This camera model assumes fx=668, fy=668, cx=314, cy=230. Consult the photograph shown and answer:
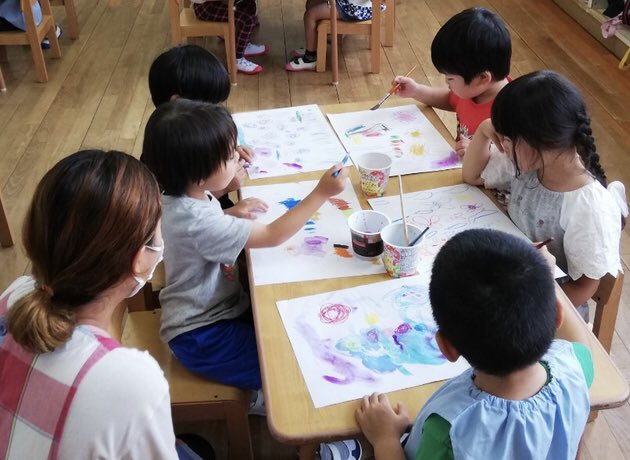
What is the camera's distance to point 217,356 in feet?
4.75

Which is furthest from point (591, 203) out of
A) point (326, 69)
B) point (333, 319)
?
point (326, 69)

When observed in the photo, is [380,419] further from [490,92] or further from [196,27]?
[196,27]

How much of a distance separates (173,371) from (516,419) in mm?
809

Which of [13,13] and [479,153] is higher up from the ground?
[479,153]

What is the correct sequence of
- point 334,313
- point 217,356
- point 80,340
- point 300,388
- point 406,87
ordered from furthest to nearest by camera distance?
point 406,87, point 217,356, point 334,313, point 300,388, point 80,340

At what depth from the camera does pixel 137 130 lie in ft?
10.9

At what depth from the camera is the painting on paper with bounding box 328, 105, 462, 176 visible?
66.7 inches

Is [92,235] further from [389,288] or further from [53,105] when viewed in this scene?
[53,105]

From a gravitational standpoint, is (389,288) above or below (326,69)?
above

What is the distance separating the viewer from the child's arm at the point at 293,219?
53.5 inches

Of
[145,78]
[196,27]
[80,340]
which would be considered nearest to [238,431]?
[80,340]

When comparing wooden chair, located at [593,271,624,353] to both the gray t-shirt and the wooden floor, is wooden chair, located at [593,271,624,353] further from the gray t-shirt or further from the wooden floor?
the gray t-shirt

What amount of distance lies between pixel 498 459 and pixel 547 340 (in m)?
0.18

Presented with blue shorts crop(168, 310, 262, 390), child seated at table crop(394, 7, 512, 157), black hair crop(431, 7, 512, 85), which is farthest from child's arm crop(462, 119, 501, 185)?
blue shorts crop(168, 310, 262, 390)
